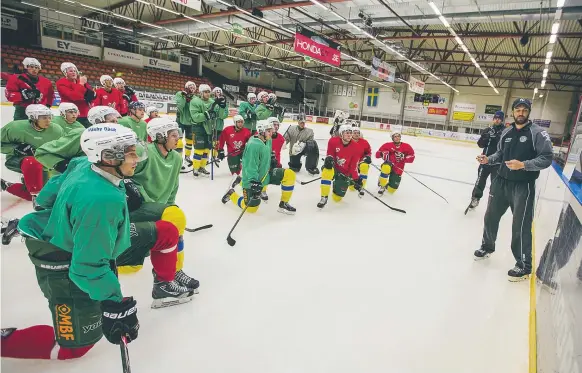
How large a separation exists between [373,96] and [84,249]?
28204 mm

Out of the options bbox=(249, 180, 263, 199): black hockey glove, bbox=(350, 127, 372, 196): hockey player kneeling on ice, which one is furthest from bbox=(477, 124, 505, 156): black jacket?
bbox=(249, 180, 263, 199): black hockey glove

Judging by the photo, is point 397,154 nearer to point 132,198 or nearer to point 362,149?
point 362,149

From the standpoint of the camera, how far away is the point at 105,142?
1.26 m

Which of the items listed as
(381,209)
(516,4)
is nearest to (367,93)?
(516,4)

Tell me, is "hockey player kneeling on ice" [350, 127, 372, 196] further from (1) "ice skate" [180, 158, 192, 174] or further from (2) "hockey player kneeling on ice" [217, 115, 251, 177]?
(1) "ice skate" [180, 158, 192, 174]

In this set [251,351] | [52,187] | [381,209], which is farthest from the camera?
[381,209]

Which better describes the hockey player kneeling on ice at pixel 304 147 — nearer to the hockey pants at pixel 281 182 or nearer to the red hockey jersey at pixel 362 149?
the red hockey jersey at pixel 362 149

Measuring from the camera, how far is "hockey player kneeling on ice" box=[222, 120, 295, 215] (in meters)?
3.38

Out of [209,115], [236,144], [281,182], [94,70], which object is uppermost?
[94,70]

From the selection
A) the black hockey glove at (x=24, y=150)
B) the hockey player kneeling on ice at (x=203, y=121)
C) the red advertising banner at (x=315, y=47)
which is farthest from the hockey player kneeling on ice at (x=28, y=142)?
the red advertising banner at (x=315, y=47)

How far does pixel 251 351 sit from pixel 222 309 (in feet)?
1.29

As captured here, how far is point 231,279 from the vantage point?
2.33 meters

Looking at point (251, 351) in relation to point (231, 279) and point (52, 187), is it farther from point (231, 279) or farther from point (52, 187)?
point (52, 187)

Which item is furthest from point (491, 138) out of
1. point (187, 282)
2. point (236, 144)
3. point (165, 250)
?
point (165, 250)
